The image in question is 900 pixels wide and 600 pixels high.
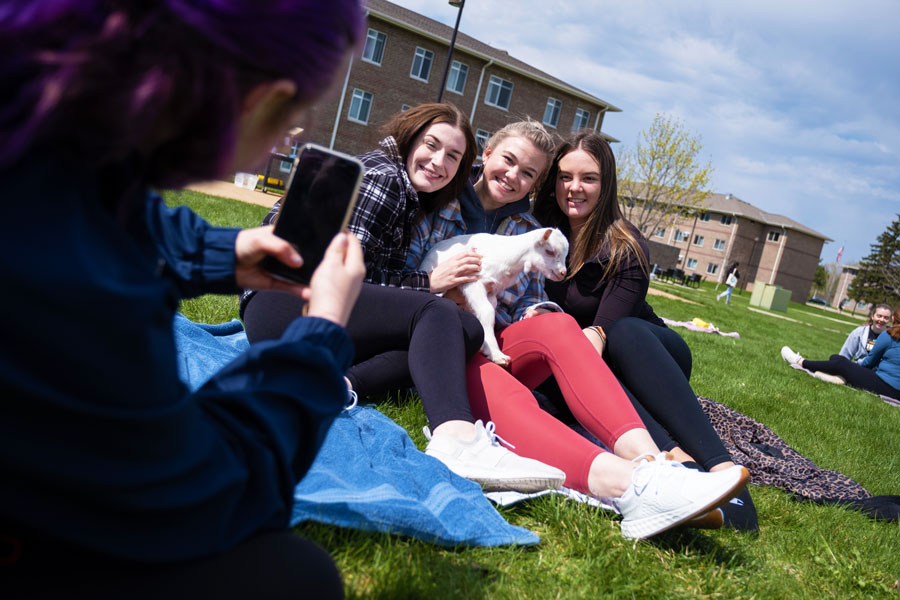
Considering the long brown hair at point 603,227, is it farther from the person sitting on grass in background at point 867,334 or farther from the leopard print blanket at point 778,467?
the person sitting on grass in background at point 867,334

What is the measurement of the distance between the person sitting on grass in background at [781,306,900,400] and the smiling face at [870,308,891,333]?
3.20 ft

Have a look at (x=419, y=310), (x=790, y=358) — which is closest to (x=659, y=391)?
(x=419, y=310)

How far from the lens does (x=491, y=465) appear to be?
2.71 meters

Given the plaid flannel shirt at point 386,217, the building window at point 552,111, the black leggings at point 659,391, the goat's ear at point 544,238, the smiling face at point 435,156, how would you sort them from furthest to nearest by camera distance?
1. the building window at point 552,111
2. the goat's ear at point 544,238
3. the smiling face at point 435,156
4. the plaid flannel shirt at point 386,217
5. the black leggings at point 659,391

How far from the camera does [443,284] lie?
380 centimetres

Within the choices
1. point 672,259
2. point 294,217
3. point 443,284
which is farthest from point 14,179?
point 672,259

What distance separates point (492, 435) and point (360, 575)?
1.07m

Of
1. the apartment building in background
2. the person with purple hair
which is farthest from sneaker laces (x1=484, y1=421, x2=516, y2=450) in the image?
the apartment building in background

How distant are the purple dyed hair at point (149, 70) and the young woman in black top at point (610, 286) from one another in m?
2.92

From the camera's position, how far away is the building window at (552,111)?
38812 mm

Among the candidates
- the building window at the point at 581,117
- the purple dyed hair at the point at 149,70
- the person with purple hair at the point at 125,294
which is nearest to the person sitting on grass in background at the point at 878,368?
the person with purple hair at the point at 125,294

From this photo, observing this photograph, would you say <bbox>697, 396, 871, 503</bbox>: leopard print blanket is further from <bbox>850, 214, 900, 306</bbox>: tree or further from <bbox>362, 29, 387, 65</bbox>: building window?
<bbox>850, 214, 900, 306</bbox>: tree

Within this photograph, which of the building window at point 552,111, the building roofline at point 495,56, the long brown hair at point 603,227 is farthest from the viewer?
the building window at point 552,111

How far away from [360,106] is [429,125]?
102ft
